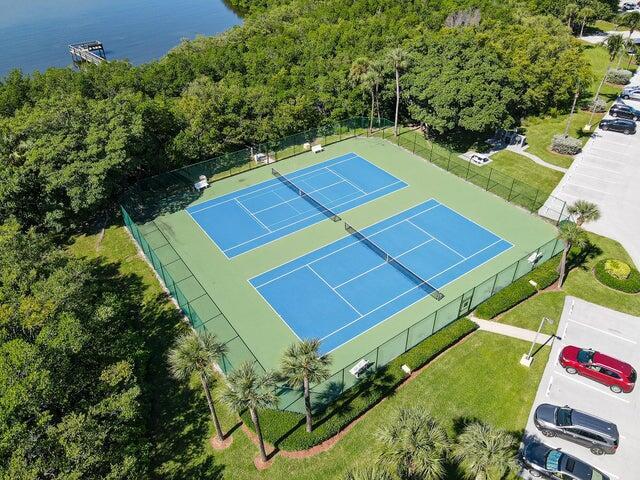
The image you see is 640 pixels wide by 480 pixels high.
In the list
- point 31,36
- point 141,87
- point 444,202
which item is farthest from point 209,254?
point 31,36

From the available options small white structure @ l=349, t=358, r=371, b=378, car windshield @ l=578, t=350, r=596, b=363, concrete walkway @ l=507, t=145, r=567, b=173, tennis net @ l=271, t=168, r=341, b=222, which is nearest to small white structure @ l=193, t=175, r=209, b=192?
tennis net @ l=271, t=168, r=341, b=222

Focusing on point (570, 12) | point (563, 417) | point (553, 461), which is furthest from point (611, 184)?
point (570, 12)

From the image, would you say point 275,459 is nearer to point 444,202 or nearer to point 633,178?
point 444,202

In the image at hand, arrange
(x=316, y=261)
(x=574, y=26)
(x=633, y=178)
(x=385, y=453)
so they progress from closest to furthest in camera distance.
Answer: (x=385, y=453) < (x=316, y=261) < (x=633, y=178) < (x=574, y=26)

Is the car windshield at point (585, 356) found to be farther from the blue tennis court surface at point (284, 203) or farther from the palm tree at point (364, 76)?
the palm tree at point (364, 76)

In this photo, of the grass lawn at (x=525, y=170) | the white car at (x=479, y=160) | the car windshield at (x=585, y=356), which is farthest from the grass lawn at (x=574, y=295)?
the white car at (x=479, y=160)

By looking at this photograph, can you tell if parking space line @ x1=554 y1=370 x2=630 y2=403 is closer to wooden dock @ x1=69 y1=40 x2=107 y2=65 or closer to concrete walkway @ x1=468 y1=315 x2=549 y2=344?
concrete walkway @ x1=468 y1=315 x2=549 y2=344
